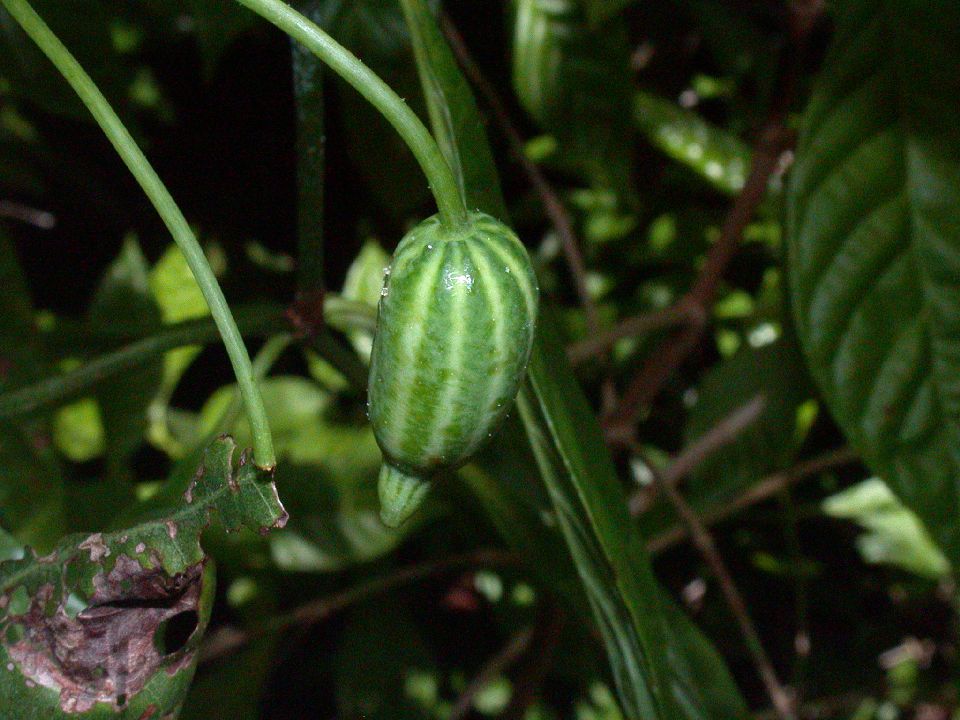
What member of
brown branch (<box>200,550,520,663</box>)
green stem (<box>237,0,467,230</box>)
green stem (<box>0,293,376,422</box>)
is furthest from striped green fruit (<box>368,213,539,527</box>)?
brown branch (<box>200,550,520,663</box>)

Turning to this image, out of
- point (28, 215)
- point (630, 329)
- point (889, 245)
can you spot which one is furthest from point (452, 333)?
point (28, 215)

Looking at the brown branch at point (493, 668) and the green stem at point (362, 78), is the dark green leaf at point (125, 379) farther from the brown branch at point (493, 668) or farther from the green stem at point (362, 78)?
the green stem at point (362, 78)

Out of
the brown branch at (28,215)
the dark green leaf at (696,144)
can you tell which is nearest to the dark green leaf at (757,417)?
the dark green leaf at (696,144)

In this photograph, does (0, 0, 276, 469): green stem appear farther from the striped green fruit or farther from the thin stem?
the thin stem

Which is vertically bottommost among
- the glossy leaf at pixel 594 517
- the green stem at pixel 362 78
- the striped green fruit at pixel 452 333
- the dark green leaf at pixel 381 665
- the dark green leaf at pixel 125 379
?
the dark green leaf at pixel 381 665

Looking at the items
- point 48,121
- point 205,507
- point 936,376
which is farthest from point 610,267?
point 205,507
